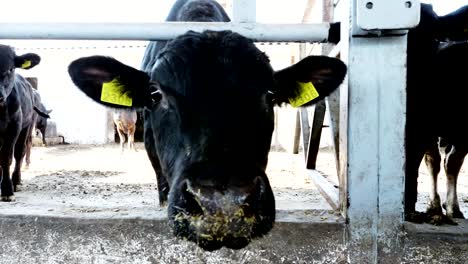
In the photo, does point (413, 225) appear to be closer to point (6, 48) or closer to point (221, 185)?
point (221, 185)

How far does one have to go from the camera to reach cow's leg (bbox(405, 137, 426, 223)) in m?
2.99

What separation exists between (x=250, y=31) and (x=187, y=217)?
1313 millimetres

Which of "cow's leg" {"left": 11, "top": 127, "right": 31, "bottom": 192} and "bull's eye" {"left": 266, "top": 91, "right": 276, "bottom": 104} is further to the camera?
"cow's leg" {"left": 11, "top": 127, "right": 31, "bottom": 192}

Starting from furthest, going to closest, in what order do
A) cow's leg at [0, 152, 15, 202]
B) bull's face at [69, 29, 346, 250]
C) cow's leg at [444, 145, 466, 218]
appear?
cow's leg at [0, 152, 15, 202]
cow's leg at [444, 145, 466, 218]
bull's face at [69, 29, 346, 250]

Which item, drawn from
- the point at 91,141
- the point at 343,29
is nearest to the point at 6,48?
the point at 343,29

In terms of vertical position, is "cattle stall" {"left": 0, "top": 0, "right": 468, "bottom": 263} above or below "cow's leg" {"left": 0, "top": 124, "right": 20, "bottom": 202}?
above

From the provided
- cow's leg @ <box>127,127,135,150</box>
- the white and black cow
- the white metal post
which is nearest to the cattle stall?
the white metal post

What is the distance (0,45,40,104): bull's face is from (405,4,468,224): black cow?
3.97 metres

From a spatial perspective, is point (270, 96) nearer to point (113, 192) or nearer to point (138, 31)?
point (138, 31)

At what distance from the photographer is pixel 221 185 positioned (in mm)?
1698

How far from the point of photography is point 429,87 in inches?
144

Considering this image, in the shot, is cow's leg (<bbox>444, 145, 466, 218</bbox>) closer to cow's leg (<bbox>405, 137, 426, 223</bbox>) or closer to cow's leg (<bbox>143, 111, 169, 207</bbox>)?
cow's leg (<bbox>405, 137, 426, 223</bbox>)

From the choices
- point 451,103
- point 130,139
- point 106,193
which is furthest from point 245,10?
point 130,139

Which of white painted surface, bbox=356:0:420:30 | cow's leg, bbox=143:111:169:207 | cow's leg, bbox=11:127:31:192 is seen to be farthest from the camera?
cow's leg, bbox=11:127:31:192
